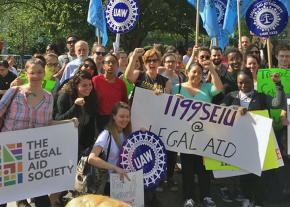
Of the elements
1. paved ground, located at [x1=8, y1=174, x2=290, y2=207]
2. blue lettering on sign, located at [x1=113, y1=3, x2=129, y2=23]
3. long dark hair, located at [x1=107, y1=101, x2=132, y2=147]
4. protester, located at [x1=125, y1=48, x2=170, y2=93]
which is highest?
blue lettering on sign, located at [x1=113, y1=3, x2=129, y2=23]

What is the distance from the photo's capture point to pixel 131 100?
5.88m

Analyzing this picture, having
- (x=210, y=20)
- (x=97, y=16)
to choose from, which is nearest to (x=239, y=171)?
(x=210, y=20)

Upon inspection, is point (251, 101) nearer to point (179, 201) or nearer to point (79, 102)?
point (179, 201)

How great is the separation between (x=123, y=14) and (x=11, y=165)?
4.66 meters

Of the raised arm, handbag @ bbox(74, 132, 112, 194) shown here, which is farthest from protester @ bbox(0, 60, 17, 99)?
handbag @ bbox(74, 132, 112, 194)

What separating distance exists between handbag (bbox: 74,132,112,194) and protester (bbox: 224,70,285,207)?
5.35 ft

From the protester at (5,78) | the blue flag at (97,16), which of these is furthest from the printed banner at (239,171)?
the blue flag at (97,16)

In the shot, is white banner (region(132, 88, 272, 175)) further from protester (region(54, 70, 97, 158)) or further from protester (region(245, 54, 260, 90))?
protester (region(245, 54, 260, 90))

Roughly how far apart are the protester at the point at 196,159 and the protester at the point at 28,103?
174 centimetres

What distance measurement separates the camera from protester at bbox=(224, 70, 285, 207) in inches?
218

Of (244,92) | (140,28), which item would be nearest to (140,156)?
(244,92)

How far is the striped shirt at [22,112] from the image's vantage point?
459 cm

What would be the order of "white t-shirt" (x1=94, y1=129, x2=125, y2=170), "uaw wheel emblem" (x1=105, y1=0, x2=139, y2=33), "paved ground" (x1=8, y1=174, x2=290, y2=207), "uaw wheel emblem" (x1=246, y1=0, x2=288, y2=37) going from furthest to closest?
1. "uaw wheel emblem" (x1=105, y1=0, x2=139, y2=33)
2. "uaw wheel emblem" (x1=246, y1=0, x2=288, y2=37)
3. "paved ground" (x1=8, y1=174, x2=290, y2=207)
4. "white t-shirt" (x1=94, y1=129, x2=125, y2=170)

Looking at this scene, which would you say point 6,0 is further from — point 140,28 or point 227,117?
point 227,117
